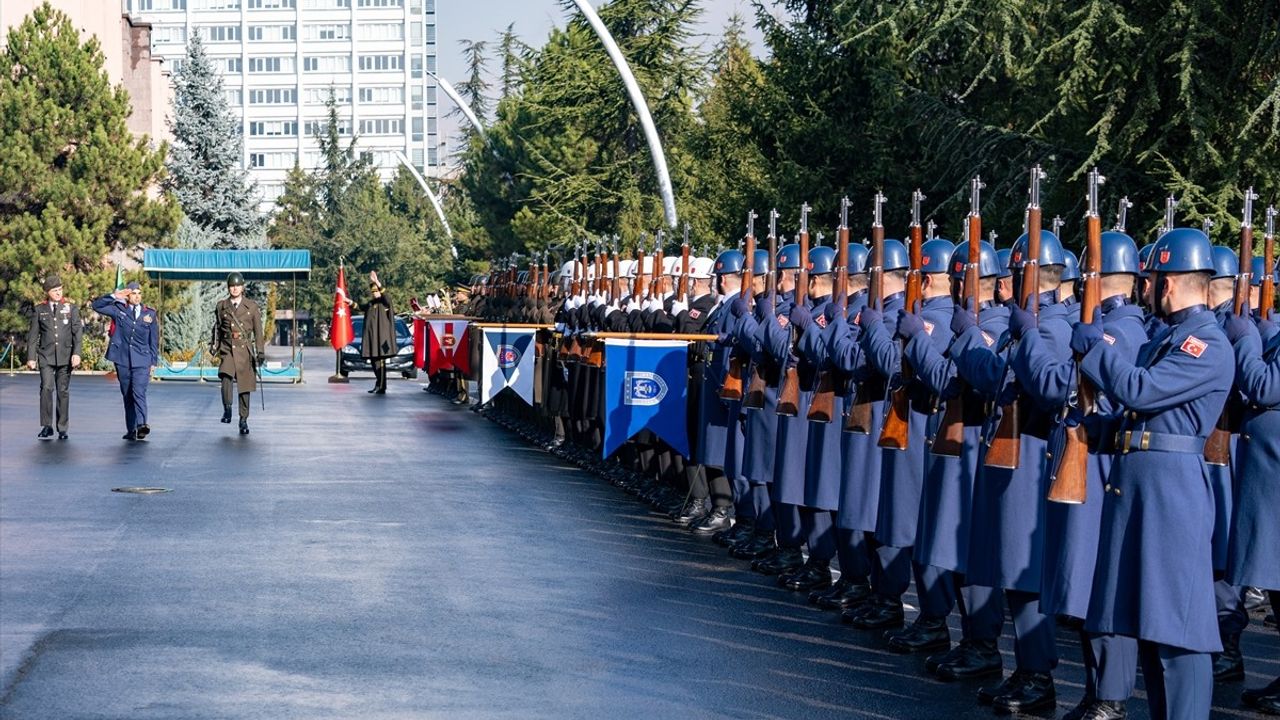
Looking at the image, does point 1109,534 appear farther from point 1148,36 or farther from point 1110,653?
point 1148,36

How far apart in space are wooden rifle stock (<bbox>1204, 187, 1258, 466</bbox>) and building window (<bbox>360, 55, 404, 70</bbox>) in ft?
487

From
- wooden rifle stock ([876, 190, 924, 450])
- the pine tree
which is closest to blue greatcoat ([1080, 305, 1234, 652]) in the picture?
wooden rifle stock ([876, 190, 924, 450])

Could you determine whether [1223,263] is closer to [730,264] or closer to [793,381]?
[793,381]

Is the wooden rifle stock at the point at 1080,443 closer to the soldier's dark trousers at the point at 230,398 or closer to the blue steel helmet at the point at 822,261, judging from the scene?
the blue steel helmet at the point at 822,261

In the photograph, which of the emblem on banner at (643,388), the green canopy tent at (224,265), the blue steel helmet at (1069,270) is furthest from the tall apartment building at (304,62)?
the blue steel helmet at (1069,270)

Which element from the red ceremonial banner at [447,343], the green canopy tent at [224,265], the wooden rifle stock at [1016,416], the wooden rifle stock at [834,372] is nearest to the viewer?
the wooden rifle stock at [1016,416]

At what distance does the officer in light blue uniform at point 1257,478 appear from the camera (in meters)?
7.85

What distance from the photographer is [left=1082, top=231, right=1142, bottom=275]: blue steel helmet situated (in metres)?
7.89

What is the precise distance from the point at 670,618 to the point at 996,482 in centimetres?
249

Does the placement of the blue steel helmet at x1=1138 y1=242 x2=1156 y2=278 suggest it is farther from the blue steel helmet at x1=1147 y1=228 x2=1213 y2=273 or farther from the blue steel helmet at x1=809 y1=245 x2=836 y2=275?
the blue steel helmet at x1=809 y1=245 x2=836 y2=275

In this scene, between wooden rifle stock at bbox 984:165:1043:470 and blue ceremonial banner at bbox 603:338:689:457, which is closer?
wooden rifle stock at bbox 984:165:1043:470

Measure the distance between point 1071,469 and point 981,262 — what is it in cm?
197

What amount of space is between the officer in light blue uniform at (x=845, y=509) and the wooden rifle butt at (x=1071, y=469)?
2.84m

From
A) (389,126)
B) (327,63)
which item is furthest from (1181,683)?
(389,126)
